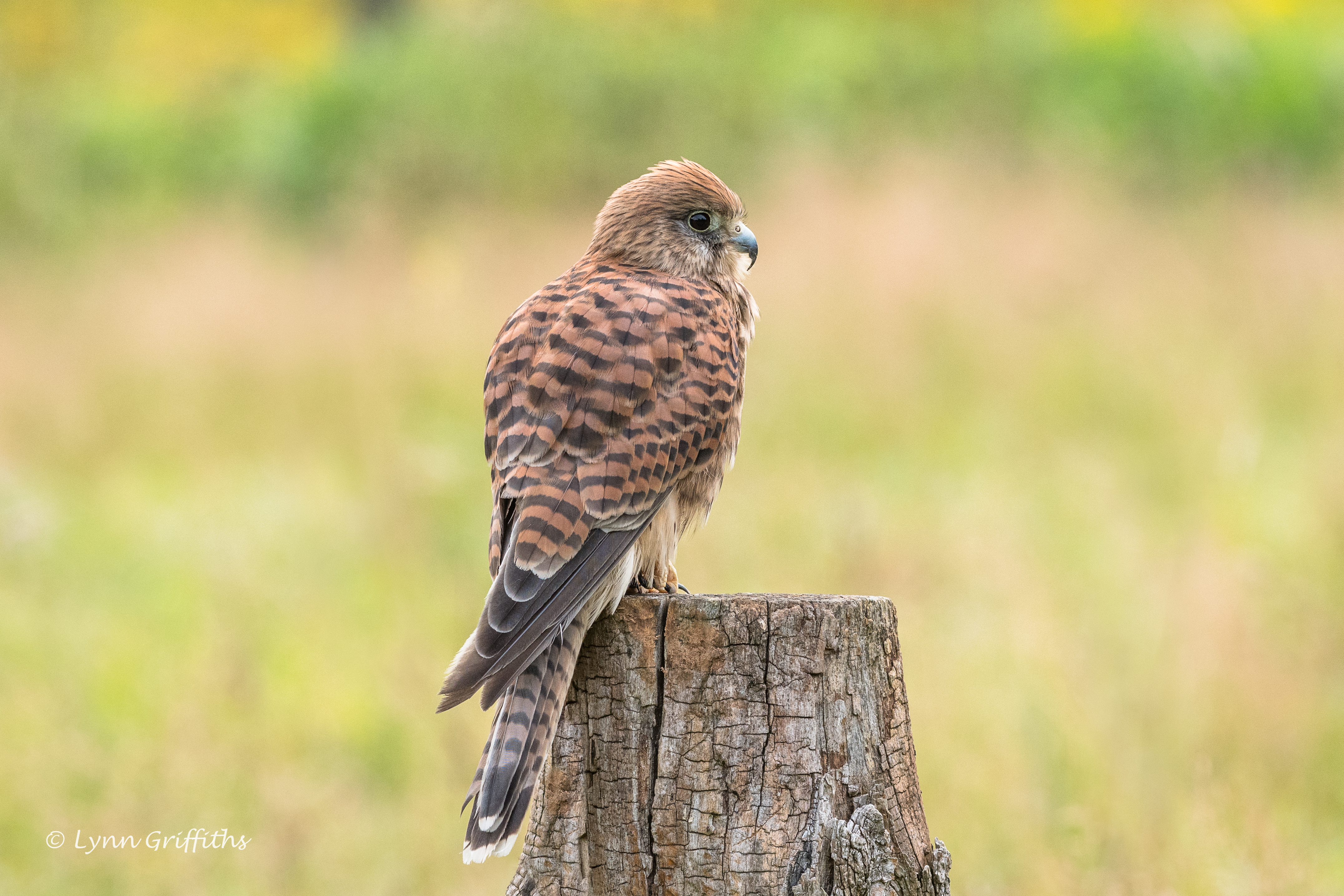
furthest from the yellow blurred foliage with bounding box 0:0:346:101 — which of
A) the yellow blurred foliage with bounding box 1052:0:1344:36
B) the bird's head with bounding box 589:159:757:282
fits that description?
the bird's head with bounding box 589:159:757:282

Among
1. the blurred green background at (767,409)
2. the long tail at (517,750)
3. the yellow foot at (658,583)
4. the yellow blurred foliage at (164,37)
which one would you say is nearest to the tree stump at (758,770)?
the long tail at (517,750)

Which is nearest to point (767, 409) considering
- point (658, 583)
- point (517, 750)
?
point (658, 583)

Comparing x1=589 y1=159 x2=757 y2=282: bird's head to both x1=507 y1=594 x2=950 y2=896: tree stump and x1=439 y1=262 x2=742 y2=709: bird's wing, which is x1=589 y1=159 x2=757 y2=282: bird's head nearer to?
x1=439 y1=262 x2=742 y2=709: bird's wing

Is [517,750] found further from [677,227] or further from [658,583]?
[677,227]

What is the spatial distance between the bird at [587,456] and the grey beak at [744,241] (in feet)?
0.36

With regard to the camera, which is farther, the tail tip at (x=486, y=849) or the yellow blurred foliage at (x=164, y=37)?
the yellow blurred foliage at (x=164, y=37)

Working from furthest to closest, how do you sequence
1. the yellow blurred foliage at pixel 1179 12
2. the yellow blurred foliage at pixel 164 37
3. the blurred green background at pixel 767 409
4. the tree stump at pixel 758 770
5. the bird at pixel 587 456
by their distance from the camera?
the yellow blurred foliage at pixel 164 37 < the yellow blurred foliage at pixel 1179 12 < the blurred green background at pixel 767 409 < the bird at pixel 587 456 < the tree stump at pixel 758 770

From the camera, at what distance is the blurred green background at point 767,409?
439cm

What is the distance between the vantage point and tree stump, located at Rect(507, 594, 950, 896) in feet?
7.86

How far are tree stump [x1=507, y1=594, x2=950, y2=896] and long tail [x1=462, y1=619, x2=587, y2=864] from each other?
0.11 metres

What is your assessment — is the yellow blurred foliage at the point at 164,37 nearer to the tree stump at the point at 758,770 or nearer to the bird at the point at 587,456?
the bird at the point at 587,456

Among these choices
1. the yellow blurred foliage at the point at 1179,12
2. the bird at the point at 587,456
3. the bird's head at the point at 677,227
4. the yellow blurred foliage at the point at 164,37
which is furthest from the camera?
the yellow blurred foliage at the point at 164,37

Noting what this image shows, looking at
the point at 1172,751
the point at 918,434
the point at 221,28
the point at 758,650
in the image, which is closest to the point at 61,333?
the point at 918,434

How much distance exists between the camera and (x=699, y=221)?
11.8 ft
